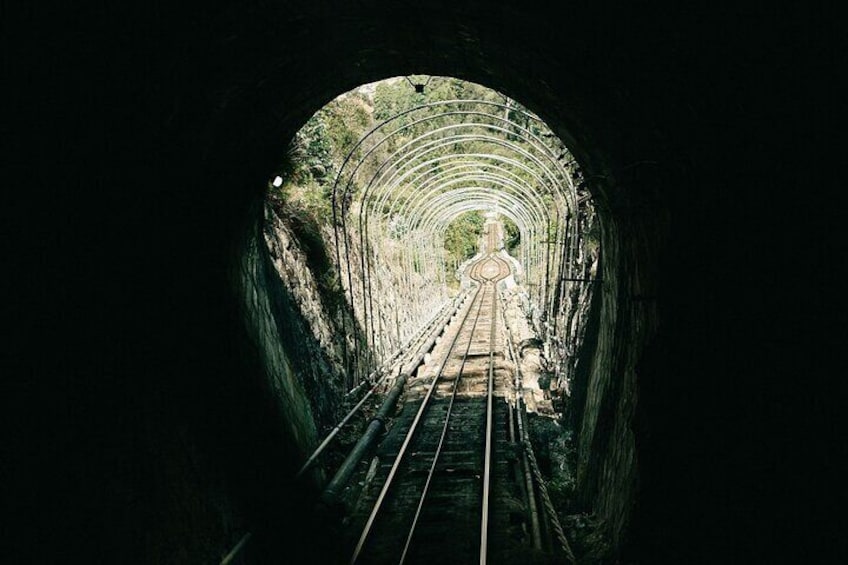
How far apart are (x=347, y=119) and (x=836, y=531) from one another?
108 feet

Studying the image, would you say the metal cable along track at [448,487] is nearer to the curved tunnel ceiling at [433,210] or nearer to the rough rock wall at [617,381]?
the rough rock wall at [617,381]

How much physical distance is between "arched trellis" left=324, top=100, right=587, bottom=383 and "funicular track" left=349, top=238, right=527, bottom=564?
7.48ft

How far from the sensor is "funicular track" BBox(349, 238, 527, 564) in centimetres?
649

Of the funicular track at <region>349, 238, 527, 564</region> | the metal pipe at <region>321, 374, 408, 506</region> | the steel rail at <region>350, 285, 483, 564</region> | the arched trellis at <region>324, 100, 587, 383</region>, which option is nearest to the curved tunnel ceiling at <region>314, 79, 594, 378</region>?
the arched trellis at <region>324, 100, 587, 383</region>

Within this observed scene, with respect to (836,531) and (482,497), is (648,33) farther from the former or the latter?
(482,497)

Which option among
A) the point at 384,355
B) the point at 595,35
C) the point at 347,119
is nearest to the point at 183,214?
the point at 595,35

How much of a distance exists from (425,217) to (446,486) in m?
18.3

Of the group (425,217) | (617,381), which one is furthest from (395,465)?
(425,217)

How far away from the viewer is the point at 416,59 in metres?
6.14

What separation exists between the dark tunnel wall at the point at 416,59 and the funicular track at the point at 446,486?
3.90ft

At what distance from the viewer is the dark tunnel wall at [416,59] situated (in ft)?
9.62

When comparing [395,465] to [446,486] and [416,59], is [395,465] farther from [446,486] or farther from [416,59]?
[416,59]

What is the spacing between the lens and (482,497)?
7684mm

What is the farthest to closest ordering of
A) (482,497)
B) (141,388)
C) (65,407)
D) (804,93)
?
(482,497), (141,388), (65,407), (804,93)
